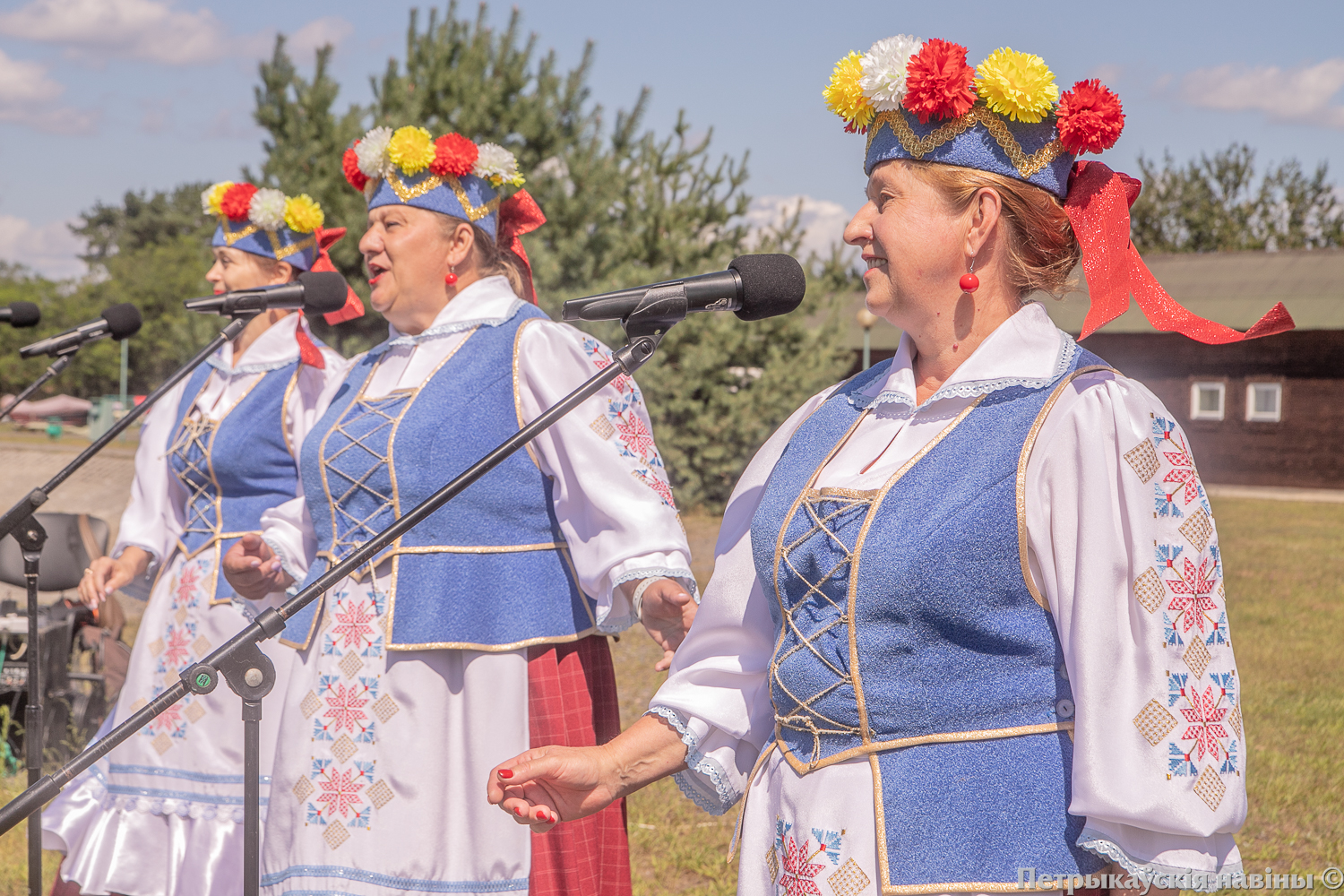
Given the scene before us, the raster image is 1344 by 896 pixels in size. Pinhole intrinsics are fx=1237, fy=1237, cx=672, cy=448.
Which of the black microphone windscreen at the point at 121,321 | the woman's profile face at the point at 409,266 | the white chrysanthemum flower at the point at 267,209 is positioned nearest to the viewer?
the woman's profile face at the point at 409,266

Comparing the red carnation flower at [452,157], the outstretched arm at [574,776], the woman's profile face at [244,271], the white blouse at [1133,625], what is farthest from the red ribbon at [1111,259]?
the woman's profile face at [244,271]

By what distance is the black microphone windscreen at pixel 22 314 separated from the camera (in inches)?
145

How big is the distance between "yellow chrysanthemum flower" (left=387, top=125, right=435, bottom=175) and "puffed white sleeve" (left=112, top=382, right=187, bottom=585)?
1.41 m

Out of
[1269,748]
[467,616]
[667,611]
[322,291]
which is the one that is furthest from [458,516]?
[1269,748]

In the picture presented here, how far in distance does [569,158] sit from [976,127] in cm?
1107

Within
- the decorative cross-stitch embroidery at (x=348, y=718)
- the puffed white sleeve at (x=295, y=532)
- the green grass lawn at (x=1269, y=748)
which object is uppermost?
the puffed white sleeve at (x=295, y=532)

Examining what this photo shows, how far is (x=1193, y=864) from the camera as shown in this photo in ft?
5.06

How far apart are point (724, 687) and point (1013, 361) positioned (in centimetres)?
69

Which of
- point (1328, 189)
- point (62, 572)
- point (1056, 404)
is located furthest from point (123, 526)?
point (1328, 189)

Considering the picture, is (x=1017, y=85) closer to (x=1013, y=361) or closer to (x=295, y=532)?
(x=1013, y=361)

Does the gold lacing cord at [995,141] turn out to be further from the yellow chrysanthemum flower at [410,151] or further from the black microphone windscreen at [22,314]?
the black microphone windscreen at [22,314]

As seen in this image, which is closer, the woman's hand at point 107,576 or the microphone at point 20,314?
the microphone at point 20,314

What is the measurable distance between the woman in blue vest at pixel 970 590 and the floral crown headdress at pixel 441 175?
1559 millimetres

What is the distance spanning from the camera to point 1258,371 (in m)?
22.1
